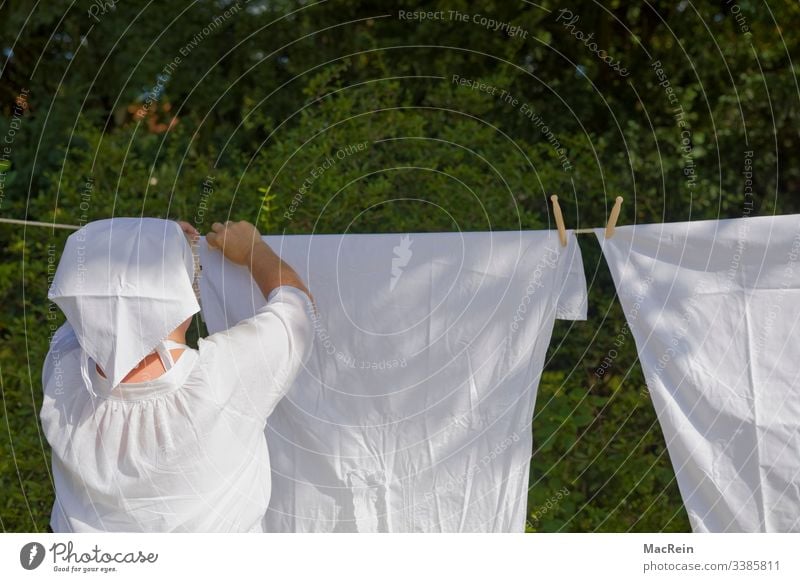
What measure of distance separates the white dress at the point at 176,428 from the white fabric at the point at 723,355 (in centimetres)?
81

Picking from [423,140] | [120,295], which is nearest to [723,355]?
[120,295]

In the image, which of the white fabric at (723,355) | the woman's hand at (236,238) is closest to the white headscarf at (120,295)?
the woman's hand at (236,238)

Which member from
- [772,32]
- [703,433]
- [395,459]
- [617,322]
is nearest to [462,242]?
[395,459]

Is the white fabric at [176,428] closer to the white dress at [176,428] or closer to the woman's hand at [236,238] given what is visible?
the white dress at [176,428]

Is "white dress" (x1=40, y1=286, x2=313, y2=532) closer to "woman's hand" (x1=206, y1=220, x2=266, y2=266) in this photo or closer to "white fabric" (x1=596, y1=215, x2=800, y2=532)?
"woman's hand" (x1=206, y1=220, x2=266, y2=266)

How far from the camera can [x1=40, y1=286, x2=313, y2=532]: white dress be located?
2012 mm

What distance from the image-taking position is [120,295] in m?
1.91

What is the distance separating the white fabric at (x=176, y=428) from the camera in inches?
79.1

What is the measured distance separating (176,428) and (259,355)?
229 millimetres

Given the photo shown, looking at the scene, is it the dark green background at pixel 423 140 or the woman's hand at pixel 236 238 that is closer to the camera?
the woman's hand at pixel 236 238

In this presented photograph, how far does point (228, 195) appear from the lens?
3.48 metres

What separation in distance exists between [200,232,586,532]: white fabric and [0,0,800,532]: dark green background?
68 cm
